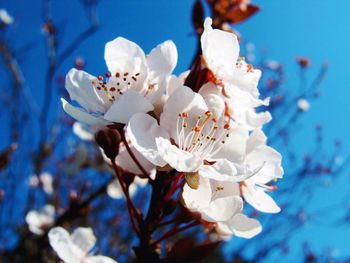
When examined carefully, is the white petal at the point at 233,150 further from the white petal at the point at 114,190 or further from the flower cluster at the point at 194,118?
the white petal at the point at 114,190

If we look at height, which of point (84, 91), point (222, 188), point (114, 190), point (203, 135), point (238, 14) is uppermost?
point (238, 14)

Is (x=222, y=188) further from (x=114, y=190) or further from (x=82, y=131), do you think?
(x=82, y=131)

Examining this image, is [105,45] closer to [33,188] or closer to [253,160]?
[253,160]

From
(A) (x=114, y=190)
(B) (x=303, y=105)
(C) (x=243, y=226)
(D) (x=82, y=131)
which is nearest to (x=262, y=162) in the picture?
(C) (x=243, y=226)

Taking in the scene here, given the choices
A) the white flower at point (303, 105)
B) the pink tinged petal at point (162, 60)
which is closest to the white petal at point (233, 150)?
the pink tinged petal at point (162, 60)

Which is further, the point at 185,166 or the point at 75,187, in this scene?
the point at 75,187

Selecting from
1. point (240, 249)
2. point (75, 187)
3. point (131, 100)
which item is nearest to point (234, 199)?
point (131, 100)

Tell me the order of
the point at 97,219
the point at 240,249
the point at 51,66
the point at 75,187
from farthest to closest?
the point at 75,187
the point at 97,219
the point at 240,249
the point at 51,66
